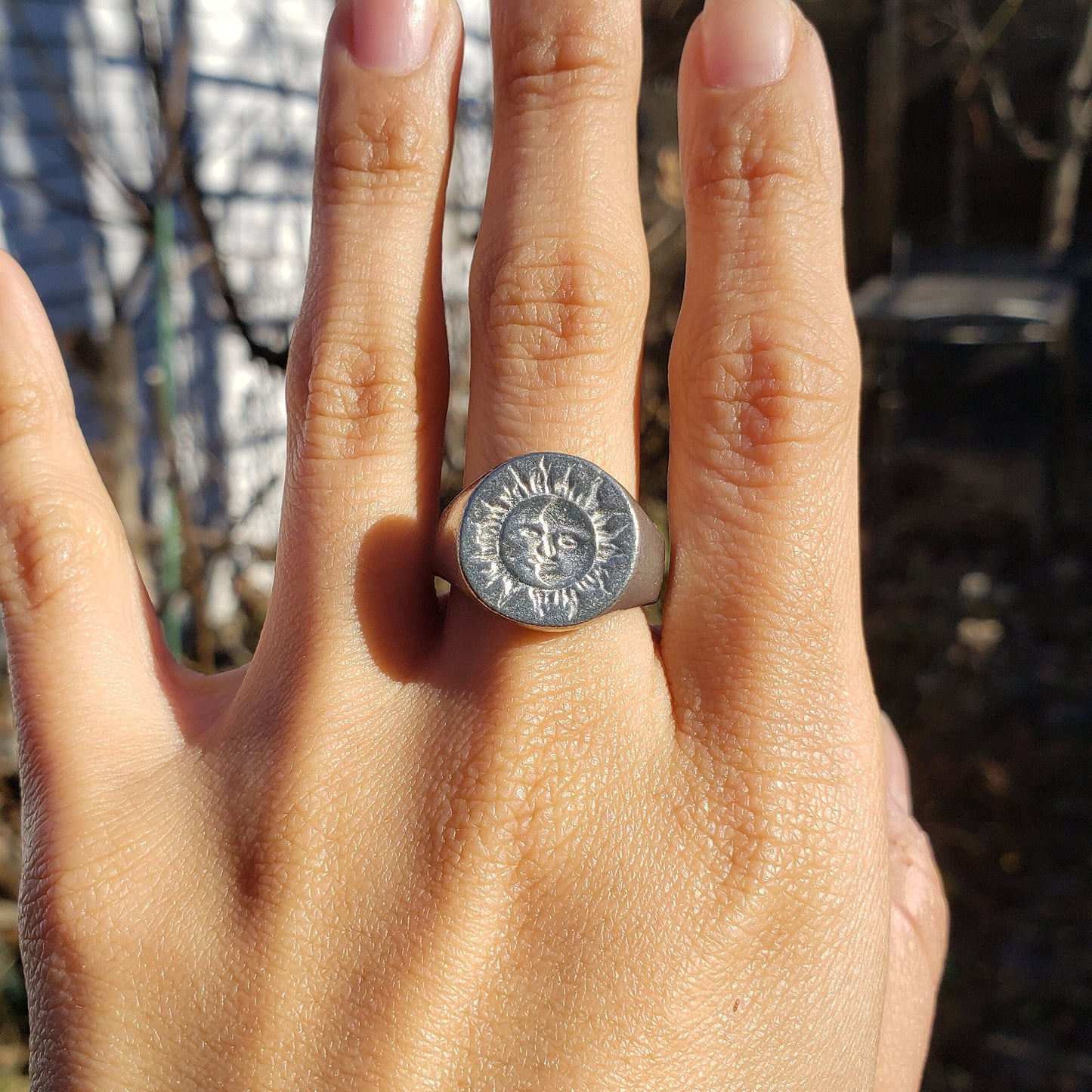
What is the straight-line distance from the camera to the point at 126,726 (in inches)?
63.4

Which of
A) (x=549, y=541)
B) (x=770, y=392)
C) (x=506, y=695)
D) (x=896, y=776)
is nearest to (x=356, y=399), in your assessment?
(x=549, y=541)

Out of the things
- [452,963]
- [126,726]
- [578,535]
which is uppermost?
[578,535]

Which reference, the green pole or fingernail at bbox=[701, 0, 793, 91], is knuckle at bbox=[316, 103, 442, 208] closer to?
fingernail at bbox=[701, 0, 793, 91]

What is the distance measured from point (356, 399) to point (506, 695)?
552mm

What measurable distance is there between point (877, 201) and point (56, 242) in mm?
5784

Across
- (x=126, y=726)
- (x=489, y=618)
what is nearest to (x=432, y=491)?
(x=489, y=618)

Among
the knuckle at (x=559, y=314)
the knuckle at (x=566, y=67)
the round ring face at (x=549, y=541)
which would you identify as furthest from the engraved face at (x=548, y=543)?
the knuckle at (x=566, y=67)

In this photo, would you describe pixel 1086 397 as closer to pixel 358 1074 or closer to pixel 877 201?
pixel 877 201

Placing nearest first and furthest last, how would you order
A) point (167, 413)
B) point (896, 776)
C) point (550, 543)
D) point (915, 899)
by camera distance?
point (550, 543) < point (915, 899) < point (896, 776) < point (167, 413)

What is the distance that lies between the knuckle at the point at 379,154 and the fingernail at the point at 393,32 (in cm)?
7

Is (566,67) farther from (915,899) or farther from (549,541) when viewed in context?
(915,899)

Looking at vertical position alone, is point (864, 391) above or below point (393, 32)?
below

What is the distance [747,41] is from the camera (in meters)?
1.57

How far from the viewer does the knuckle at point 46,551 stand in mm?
1646
